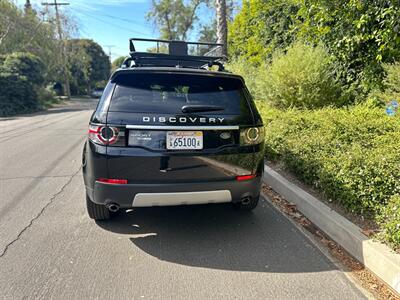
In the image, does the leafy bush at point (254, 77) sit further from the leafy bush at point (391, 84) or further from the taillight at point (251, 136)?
the taillight at point (251, 136)

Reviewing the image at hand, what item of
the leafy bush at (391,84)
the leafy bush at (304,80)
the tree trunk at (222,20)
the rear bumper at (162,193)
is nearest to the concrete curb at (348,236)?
the rear bumper at (162,193)

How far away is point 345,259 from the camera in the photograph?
2.94m

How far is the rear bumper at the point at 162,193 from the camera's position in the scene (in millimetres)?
2957

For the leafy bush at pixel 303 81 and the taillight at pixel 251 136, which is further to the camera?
the leafy bush at pixel 303 81

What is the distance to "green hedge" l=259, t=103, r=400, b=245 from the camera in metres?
3.29

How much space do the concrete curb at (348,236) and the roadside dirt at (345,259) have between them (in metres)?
0.04

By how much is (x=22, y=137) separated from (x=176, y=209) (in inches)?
327

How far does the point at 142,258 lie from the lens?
297cm

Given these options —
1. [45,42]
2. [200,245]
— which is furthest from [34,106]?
[200,245]

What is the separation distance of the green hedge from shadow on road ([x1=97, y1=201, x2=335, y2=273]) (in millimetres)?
701

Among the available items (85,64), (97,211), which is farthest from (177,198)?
(85,64)

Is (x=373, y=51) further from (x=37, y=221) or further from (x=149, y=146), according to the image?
(x=37, y=221)

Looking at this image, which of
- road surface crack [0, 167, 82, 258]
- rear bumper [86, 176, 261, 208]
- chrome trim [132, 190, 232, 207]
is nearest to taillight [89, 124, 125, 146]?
rear bumper [86, 176, 261, 208]

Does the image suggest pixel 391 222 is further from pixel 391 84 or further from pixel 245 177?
pixel 391 84
